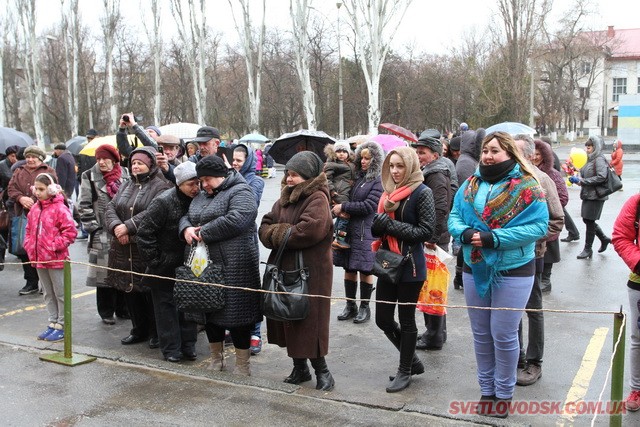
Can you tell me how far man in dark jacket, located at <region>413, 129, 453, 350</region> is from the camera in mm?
6195

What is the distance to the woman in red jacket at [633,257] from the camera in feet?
15.3

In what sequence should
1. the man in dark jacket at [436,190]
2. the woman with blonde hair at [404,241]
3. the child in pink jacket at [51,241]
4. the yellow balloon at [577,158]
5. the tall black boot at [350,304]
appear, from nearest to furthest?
the woman with blonde hair at [404,241] < the man in dark jacket at [436,190] < the child in pink jacket at [51,241] < the tall black boot at [350,304] < the yellow balloon at [577,158]

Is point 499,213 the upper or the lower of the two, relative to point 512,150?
lower

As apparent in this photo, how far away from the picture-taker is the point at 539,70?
2616 inches

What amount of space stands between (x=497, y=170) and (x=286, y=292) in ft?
5.80

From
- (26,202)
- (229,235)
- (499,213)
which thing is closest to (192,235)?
(229,235)

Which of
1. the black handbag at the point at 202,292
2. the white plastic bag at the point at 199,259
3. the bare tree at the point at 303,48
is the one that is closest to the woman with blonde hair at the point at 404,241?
the black handbag at the point at 202,292

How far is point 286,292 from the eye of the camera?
512 centimetres

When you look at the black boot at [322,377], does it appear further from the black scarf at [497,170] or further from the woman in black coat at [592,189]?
the woman in black coat at [592,189]

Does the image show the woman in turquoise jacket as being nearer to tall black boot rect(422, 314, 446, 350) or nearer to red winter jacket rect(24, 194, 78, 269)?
tall black boot rect(422, 314, 446, 350)

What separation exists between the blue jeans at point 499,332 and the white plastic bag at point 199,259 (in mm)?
2035

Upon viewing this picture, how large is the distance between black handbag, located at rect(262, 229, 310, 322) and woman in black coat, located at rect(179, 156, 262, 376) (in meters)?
0.29

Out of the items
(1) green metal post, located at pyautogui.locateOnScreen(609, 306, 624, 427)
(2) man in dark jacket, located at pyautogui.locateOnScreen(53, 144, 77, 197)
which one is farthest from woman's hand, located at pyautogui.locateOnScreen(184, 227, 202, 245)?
(2) man in dark jacket, located at pyautogui.locateOnScreen(53, 144, 77, 197)

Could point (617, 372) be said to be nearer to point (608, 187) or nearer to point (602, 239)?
point (608, 187)
